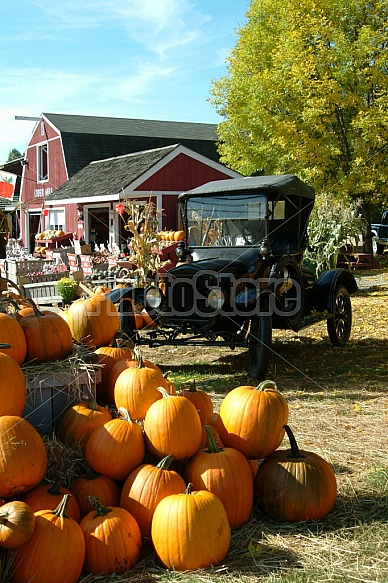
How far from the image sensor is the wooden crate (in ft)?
12.3

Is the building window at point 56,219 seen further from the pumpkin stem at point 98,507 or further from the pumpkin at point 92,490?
the pumpkin stem at point 98,507

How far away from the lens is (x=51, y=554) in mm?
2746

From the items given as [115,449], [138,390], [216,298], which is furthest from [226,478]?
[216,298]

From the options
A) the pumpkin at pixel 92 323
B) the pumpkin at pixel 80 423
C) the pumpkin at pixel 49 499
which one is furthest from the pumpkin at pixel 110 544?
the pumpkin at pixel 92 323

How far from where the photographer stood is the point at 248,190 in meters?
7.49

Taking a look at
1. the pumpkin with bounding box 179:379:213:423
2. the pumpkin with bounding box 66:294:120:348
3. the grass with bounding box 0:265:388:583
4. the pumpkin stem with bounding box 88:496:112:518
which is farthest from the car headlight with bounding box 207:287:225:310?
the pumpkin stem with bounding box 88:496:112:518

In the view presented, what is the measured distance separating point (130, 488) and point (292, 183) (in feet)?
17.9

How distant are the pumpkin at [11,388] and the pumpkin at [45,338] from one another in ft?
1.48

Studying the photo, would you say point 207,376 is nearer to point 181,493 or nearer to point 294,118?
point 181,493

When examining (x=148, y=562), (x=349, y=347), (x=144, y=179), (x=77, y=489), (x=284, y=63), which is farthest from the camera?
(x=144, y=179)

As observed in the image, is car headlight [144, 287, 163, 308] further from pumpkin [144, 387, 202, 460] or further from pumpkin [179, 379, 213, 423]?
pumpkin [144, 387, 202, 460]

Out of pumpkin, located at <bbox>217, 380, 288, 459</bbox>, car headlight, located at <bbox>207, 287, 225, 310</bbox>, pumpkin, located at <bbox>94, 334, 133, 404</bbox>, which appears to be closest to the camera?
pumpkin, located at <bbox>217, 380, 288, 459</bbox>

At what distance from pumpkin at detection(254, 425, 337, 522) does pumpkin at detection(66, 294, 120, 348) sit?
1.84 meters

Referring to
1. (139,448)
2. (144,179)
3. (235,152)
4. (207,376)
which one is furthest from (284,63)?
(139,448)
